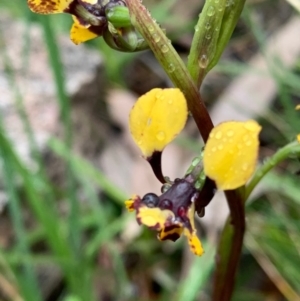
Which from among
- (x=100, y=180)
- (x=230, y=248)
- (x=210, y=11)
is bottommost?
(x=100, y=180)

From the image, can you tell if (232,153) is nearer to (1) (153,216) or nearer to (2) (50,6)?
(1) (153,216)

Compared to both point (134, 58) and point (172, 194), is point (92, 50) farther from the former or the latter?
point (172, 194)

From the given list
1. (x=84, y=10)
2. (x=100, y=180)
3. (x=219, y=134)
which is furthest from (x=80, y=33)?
→ (x=100, y=180)

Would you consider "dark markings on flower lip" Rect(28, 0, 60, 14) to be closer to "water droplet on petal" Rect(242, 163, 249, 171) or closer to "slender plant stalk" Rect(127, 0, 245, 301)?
"slender plant stalk" Rect(127, 0, 245, 301)

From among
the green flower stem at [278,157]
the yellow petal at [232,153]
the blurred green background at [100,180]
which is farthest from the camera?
the blurred green background at [100,180]

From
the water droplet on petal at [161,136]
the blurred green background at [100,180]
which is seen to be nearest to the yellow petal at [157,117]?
the water droplet on petal at [161,136]

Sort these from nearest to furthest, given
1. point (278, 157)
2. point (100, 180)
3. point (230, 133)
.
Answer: point (230, 133) → point (278, 157) → point (100, 180)

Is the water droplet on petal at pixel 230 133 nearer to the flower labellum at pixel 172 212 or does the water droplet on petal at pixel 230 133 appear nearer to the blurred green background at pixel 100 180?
the flower labellum at pixel 172 212
